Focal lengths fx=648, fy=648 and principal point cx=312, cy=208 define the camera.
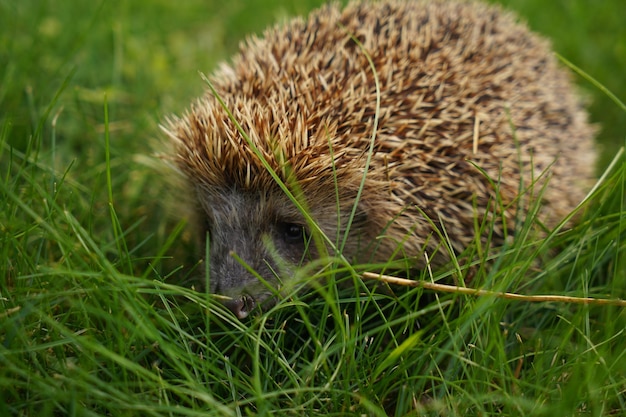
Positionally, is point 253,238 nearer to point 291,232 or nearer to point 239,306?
point 291,232

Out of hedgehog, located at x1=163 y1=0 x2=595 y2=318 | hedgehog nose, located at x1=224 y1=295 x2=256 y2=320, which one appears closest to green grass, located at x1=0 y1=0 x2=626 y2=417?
hedgehog nose, located at x1=224 y1=295 x2=256 y2=320

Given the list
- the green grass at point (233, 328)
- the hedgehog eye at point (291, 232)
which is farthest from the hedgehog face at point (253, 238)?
the green grass at point (233, 328)

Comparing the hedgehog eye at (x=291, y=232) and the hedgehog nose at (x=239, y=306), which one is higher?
the hedgehog eye at (x=291, y=232)

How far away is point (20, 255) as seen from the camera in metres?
2.40

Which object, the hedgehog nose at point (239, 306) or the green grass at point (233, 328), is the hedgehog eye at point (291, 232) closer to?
the green grass at point (233, 328)

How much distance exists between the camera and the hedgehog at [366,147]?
2.52m

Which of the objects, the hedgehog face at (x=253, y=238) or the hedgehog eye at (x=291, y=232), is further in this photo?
the hedgehog eye at (x=291, y=232)

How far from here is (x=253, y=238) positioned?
8.66 ft

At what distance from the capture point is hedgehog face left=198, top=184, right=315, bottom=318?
2.48m

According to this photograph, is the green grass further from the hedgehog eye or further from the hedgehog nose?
the hedgehog eye

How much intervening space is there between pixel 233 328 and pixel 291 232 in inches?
19.1

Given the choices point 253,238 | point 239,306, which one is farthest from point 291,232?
point 239,306

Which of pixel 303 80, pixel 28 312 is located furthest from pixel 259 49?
pixel 28 312

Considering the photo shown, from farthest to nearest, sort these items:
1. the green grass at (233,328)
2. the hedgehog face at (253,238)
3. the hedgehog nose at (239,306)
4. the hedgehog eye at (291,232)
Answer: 1. the hedgehog eye at (291,232)
2. the hedgehog face at (253,238)
3. the hedgehog nose at (239,306)
4. the green grass at (233,328)
